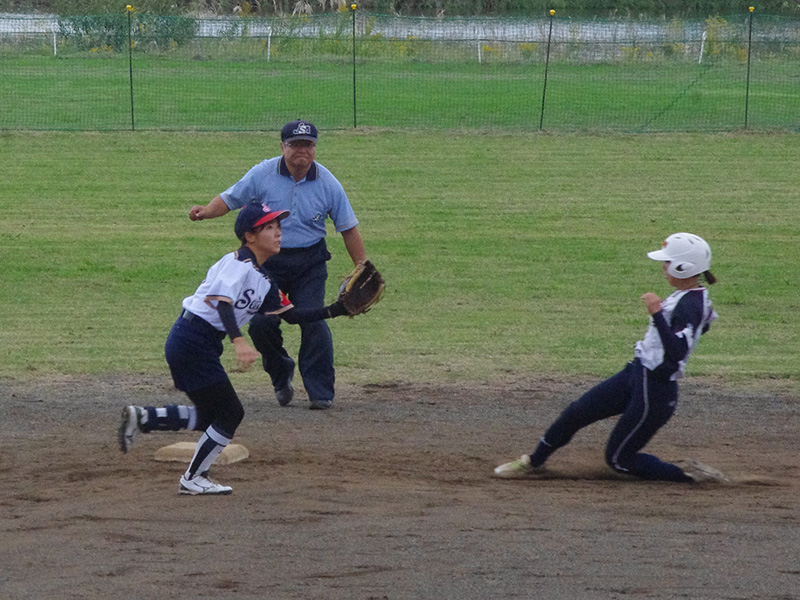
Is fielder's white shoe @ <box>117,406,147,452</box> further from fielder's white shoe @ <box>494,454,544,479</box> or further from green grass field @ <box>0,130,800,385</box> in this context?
green grass field @ <box>0,130,800,385</box>

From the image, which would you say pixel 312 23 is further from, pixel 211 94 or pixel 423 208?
pixel 423 208

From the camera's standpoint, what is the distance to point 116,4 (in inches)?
1762

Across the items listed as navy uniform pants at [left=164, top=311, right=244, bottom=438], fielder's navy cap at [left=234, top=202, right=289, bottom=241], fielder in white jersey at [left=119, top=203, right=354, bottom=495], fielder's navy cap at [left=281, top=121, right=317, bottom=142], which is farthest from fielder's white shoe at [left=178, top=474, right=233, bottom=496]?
fielder's navy cap at [left=281, top=121, right=317, bottom=142]

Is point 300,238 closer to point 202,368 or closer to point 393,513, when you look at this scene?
point 202,368

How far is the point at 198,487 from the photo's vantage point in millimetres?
5875

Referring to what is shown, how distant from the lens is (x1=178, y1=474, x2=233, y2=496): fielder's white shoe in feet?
19.3

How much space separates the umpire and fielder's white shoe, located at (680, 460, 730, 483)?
108 inches

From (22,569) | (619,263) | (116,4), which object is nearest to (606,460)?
(22,569)

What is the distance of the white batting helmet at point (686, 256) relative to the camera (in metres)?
5.82

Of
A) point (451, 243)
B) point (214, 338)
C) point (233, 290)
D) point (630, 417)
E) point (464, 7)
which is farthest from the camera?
point (464, 7)

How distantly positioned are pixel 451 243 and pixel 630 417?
8260mm

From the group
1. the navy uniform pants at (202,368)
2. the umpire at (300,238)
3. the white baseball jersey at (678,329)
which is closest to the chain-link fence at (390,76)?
the umpire at (300,238)

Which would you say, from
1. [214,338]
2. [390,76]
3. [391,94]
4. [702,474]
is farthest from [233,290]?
[390,76]

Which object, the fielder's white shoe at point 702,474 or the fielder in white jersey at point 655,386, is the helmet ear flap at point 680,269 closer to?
the fielder in white jersey at point 655,386
